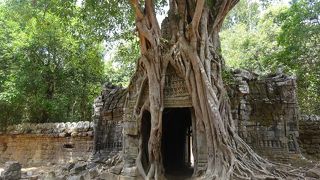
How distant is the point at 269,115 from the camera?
22.2ft

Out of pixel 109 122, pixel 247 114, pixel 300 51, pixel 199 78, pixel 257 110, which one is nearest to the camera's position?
pixel 199 78

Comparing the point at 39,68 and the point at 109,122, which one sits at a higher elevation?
the point at 39,68

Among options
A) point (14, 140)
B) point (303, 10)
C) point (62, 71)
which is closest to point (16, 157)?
point (14, 140)

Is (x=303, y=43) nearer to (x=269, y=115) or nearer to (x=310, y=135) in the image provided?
(x=310, y=135)

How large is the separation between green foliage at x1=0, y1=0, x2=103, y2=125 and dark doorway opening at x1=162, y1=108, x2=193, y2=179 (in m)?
4.82

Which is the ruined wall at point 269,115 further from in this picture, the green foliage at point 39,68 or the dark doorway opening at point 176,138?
the green foliage at point 39,68

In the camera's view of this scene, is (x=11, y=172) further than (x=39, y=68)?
No

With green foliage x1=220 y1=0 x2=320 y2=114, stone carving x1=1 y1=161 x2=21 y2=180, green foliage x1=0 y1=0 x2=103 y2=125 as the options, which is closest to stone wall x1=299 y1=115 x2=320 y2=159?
green foliage x1=220 y1=0 x2=320 y2=114

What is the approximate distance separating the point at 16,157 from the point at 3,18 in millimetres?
5975

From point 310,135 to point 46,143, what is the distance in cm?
953

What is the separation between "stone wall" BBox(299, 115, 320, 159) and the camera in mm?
7945

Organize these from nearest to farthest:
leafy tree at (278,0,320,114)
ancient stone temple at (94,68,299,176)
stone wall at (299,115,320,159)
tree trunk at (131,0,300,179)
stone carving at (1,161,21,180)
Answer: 1. tree trunk at (131,0,300,179)
2. ancient stone temple at (94,68,299,176)
3. stone carving at (1,161,21,180)
4. stone wall at (299,115,320,159)
5. leafy tree at (278,0,320,114)

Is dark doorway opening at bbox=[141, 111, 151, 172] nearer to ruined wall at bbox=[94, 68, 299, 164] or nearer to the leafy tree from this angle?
ruined wall at bbox=[94, 68, 299, 164]

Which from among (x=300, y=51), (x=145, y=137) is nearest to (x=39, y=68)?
(x=145, y=137)
